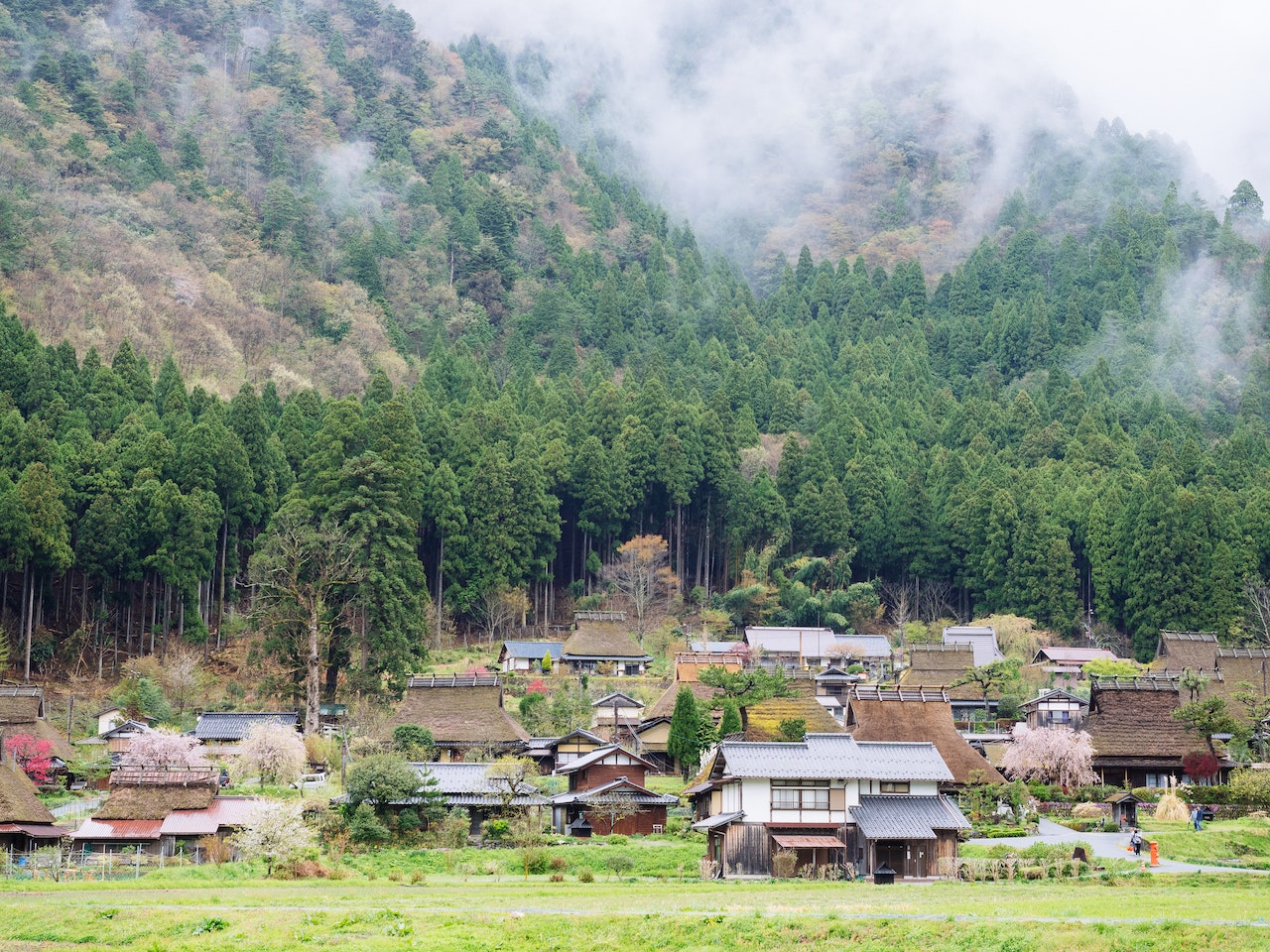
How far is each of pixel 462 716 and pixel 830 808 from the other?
17.4 metres

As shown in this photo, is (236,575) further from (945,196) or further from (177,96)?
(945,196)

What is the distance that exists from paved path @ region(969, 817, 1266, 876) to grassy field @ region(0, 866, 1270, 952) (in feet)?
12.0

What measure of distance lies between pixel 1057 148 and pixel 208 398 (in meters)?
107

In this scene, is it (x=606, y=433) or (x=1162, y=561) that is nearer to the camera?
(x=1162, y=561)

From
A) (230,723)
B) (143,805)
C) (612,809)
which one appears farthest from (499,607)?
(143,805)

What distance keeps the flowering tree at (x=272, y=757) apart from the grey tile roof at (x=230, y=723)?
3178 mm

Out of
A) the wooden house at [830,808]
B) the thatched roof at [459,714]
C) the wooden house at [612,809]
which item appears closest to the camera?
the wooden house at [830,808]

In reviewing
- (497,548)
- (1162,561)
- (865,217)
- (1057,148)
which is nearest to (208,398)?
(497,548)

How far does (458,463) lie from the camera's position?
67.5m

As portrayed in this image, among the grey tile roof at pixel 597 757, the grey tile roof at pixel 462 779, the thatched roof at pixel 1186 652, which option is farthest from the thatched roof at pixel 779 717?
the thatched roof at pixel 1186 652

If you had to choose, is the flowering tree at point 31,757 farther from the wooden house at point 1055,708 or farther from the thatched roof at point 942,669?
the wooden house at point 1055,708

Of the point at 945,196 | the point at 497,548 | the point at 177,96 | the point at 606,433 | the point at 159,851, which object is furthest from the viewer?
the point at 945,196

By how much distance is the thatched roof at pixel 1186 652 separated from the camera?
54.9 meters

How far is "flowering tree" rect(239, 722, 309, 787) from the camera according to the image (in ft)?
137
